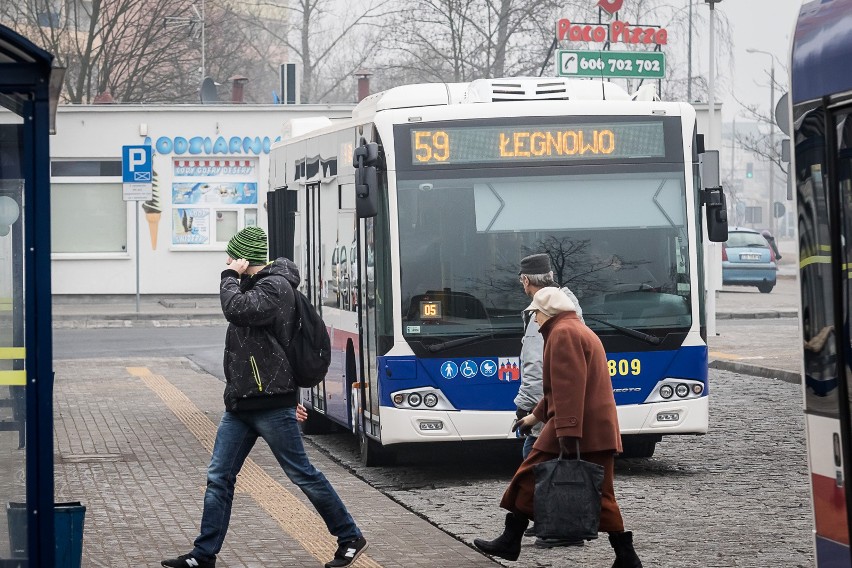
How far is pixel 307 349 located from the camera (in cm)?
773

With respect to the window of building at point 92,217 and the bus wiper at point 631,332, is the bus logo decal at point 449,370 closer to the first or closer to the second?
the bus wiper at point 631,332

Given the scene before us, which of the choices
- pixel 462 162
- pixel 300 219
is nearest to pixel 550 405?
pixel 462 162

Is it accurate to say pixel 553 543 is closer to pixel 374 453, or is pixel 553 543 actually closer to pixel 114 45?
pixel 374 453

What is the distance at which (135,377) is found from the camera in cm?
2023

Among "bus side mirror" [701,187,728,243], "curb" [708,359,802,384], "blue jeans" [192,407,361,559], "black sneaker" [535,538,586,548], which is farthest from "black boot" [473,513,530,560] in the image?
"curb" [708,359,802,384]

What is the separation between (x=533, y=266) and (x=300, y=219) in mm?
6316

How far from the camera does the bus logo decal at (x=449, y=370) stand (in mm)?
10914

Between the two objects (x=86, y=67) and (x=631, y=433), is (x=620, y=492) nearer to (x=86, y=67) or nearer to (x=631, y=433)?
(x=631, y=433)

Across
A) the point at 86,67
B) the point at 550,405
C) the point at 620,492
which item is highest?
the point at 86,67

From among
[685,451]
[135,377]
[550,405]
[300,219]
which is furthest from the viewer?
[135,377]

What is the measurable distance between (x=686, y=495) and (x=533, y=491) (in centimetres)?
285

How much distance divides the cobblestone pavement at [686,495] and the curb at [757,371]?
3.75m

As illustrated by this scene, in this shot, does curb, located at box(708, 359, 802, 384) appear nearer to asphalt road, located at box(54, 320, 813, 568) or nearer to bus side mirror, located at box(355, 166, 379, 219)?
asphalt road, located at box(54, 320, 813, 568)

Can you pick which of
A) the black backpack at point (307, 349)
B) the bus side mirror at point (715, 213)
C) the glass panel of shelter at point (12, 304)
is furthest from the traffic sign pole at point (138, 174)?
the glass panel of shelter at point (12, 304)
